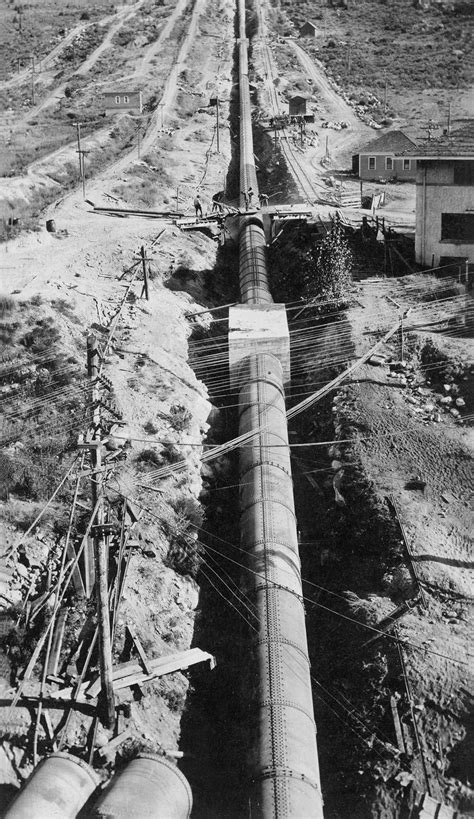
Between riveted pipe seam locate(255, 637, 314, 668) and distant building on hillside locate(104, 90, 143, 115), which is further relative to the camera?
distant building on hillside locate(104, 90, 143, 115)

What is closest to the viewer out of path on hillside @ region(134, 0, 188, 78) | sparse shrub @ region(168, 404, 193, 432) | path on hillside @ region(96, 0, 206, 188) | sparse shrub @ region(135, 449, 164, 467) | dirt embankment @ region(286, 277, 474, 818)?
dirt embankment @ region(286, 277, 474, 818)

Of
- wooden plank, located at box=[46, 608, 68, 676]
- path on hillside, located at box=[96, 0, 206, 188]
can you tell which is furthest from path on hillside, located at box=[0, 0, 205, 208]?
wooden plank, located at box=[46, 608, 68, 676]

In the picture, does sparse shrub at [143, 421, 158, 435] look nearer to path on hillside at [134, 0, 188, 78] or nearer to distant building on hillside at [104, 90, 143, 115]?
distant building on hillside at [104, 90, 143, 115]

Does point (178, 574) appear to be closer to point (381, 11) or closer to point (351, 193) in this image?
Result: point (351, 193)

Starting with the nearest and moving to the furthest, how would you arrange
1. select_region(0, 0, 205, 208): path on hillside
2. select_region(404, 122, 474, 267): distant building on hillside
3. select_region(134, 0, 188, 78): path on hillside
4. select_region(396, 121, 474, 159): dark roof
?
select_region(396, 121, 474, 159): dark roof < select_region(404, 122, 474, 267): distant building on hillside < select_region(0, 0, 205, 208): path on hillside < select_region(134, 0, 188, 78): path on hillside

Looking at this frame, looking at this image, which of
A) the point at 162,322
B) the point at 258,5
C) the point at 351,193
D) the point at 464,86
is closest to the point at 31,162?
the point at 351,193

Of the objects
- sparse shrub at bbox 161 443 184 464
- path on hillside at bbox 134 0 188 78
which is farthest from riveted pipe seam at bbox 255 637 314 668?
path on hillside at bbox 134 0 188 78

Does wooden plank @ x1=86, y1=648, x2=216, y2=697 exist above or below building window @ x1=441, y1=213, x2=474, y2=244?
below

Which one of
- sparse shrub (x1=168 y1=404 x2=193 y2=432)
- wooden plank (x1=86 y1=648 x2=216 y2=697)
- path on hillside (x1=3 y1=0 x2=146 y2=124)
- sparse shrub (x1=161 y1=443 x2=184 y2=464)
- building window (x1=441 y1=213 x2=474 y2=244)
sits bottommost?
wooden plank (x1=86 y1=648 x2=216 y2=697)
